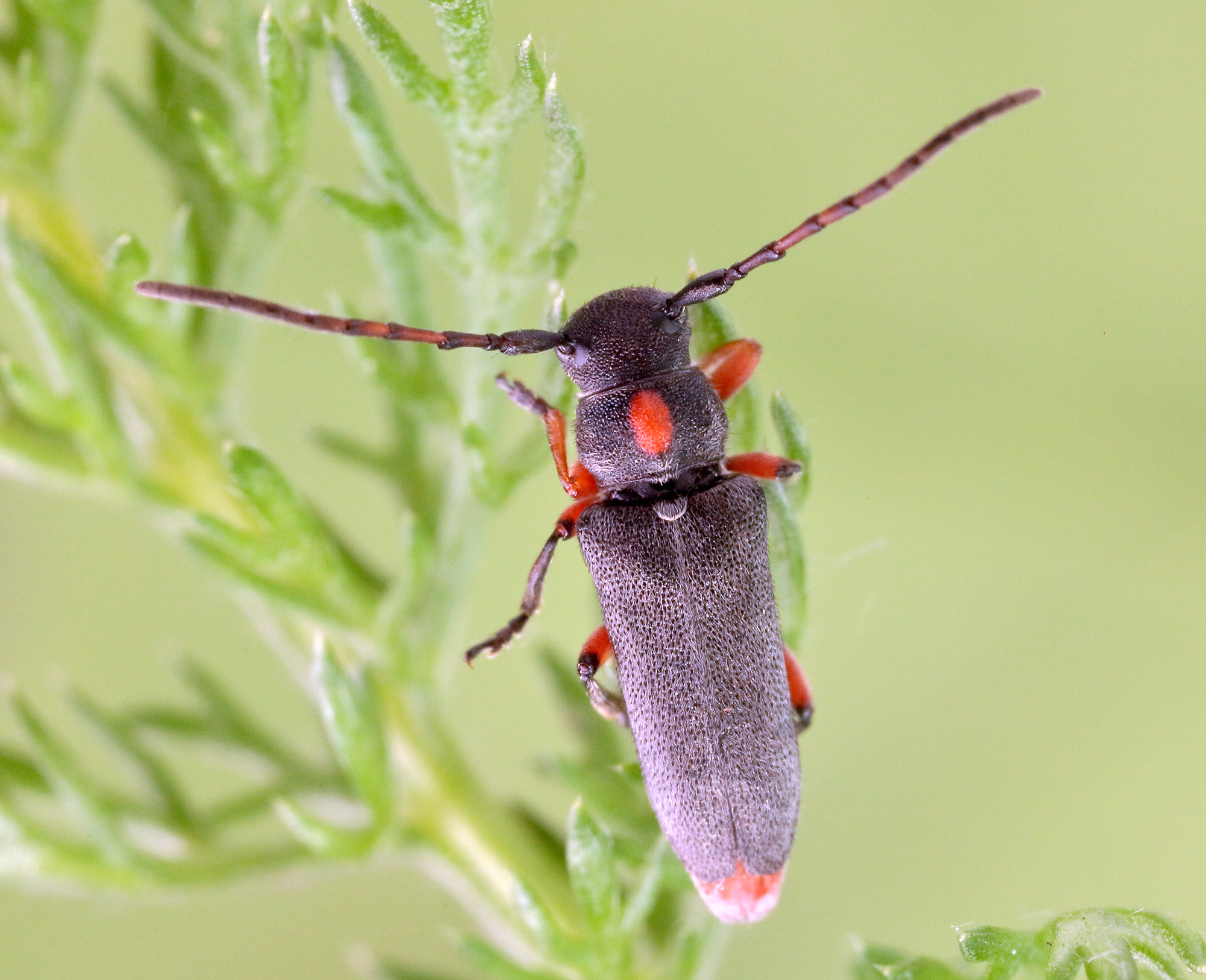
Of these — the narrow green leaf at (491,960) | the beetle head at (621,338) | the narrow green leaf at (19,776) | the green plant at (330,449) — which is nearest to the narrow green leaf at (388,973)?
the green plant at (330,449)

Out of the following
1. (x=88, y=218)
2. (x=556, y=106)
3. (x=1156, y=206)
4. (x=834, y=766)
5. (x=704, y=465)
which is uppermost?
(x=556, y=106)

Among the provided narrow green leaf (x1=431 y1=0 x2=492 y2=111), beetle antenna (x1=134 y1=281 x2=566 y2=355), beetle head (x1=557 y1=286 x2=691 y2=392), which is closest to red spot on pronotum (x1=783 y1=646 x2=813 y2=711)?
beetle head (x1=557 y1=286 x2=691 y2=392)

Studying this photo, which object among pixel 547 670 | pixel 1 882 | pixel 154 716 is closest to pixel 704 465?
pixel 547 670

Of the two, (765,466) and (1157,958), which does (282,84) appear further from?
(1157,958)

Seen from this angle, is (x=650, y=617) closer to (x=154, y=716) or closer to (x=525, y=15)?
(x=154, y=716)

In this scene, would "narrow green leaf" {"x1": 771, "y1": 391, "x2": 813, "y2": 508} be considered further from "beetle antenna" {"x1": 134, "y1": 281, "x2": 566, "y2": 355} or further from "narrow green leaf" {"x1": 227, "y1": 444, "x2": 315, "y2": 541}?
"narrow green leaf" {"x1": 227, "y1": 444, "x2": 315, "y2": 541}

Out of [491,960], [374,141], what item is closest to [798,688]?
[491,960]

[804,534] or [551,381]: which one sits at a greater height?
[551,381]

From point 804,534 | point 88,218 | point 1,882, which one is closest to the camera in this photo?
point 1,882

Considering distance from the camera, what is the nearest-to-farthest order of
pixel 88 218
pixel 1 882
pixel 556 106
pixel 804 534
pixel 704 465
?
pixel 556 106 < pixel 1 882 < pixel 88 218 < pixel 704 465 < pixel 804 534
